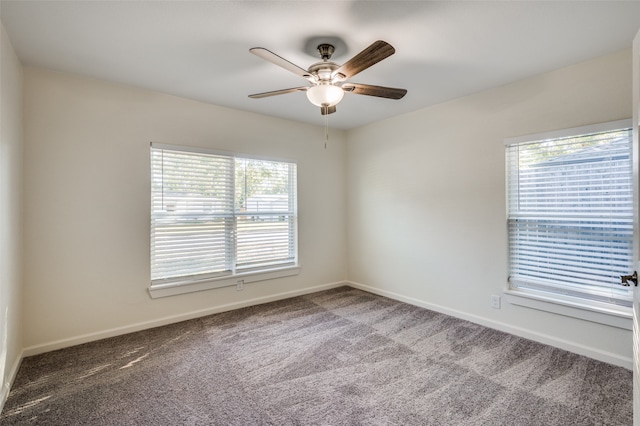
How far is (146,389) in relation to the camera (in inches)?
81.7

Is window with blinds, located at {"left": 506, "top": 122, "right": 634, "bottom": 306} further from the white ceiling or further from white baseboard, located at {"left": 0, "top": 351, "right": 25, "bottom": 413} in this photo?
white baseboard, located at {"left": 0, "top": 351, "right": 25, "bottom": 413}

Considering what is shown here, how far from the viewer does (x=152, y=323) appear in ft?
10.2

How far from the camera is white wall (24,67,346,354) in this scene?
257 centimetres

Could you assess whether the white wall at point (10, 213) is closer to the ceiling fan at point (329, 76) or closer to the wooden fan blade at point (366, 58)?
the ceiling fan at point (329, 76)

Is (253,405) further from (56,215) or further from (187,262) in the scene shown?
(56,215)

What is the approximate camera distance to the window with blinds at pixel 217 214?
10.4 feet

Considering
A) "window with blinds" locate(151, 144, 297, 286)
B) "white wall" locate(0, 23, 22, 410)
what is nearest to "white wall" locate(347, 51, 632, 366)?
"window with blinds" locate(151, 144, 297, 286)

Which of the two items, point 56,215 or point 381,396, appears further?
point 56,215

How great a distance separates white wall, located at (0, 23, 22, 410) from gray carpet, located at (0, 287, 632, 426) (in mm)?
244

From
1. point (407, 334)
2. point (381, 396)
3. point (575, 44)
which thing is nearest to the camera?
point (381, 396)

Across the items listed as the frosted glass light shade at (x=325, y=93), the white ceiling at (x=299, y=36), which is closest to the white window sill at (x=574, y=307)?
the white ceiling at (x=299, y=36)

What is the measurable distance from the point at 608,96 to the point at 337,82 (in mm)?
2161

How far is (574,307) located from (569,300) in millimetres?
89

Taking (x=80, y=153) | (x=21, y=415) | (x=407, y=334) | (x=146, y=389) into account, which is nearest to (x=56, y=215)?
(x=80, y=153)
